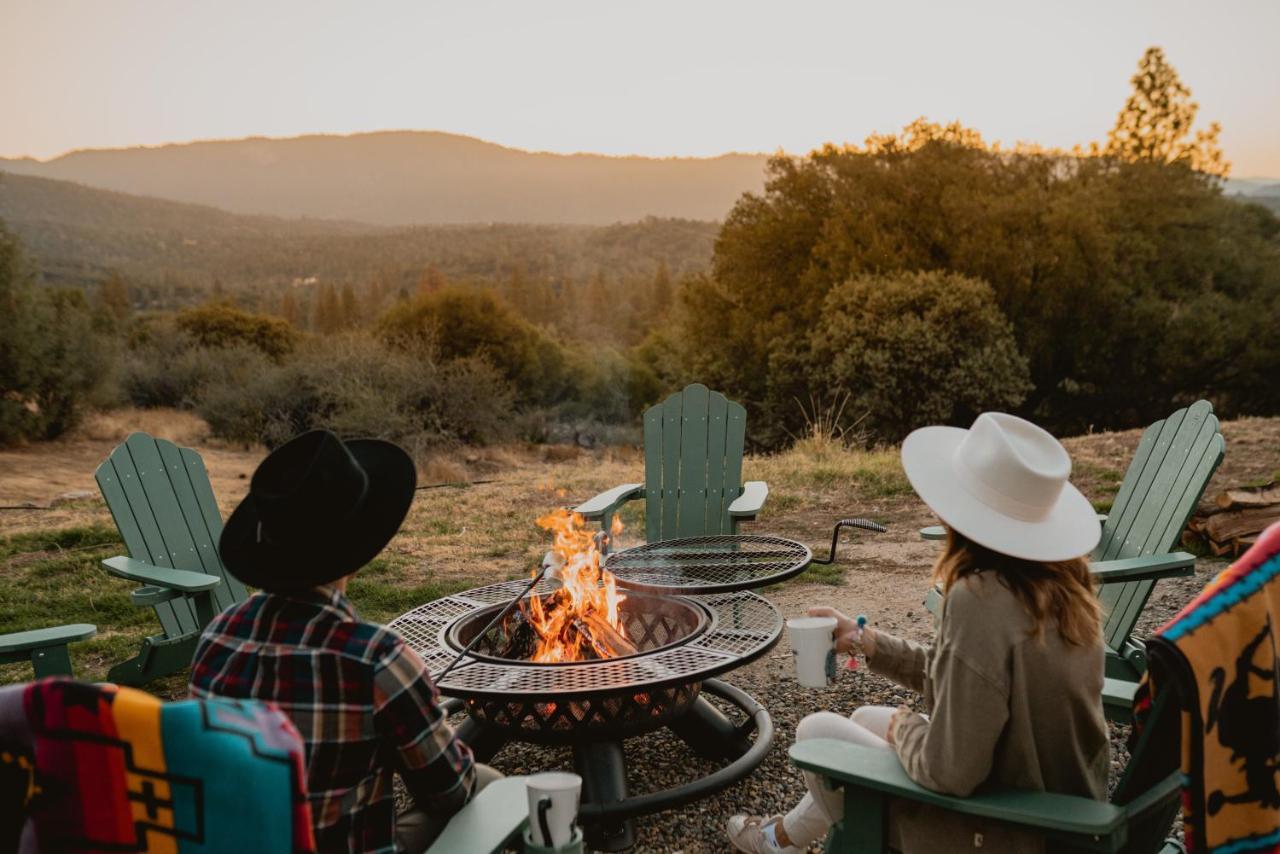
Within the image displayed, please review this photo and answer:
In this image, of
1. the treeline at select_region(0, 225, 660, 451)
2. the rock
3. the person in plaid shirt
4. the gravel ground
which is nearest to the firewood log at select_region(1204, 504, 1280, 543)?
the gravel ground

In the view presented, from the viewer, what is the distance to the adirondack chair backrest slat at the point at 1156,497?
124 inches

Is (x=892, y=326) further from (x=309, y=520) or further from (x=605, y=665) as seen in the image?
(x=309, y=520)

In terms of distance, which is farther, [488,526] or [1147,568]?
[488,526]

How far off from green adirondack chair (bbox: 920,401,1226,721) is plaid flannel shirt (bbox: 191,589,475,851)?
1.78 m

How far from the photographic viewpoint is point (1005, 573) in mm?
1753

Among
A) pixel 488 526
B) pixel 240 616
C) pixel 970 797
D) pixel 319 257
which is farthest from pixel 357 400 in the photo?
pixel 319 257

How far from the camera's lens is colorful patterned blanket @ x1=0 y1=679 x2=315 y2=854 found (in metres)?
A: 1.03

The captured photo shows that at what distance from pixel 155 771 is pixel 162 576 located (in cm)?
270

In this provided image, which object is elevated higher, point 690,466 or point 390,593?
point 690,466

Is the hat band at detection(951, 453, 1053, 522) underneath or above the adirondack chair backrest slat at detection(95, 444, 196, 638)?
above

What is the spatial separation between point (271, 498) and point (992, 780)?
1.39 m

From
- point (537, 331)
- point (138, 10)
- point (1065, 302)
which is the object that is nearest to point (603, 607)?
point (1065, 302)

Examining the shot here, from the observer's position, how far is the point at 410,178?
109562 millimetres

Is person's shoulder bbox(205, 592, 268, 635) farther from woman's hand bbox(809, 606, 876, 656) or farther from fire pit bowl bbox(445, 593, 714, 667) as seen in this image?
woman's hand bbox(809, 606, 876, 656)
